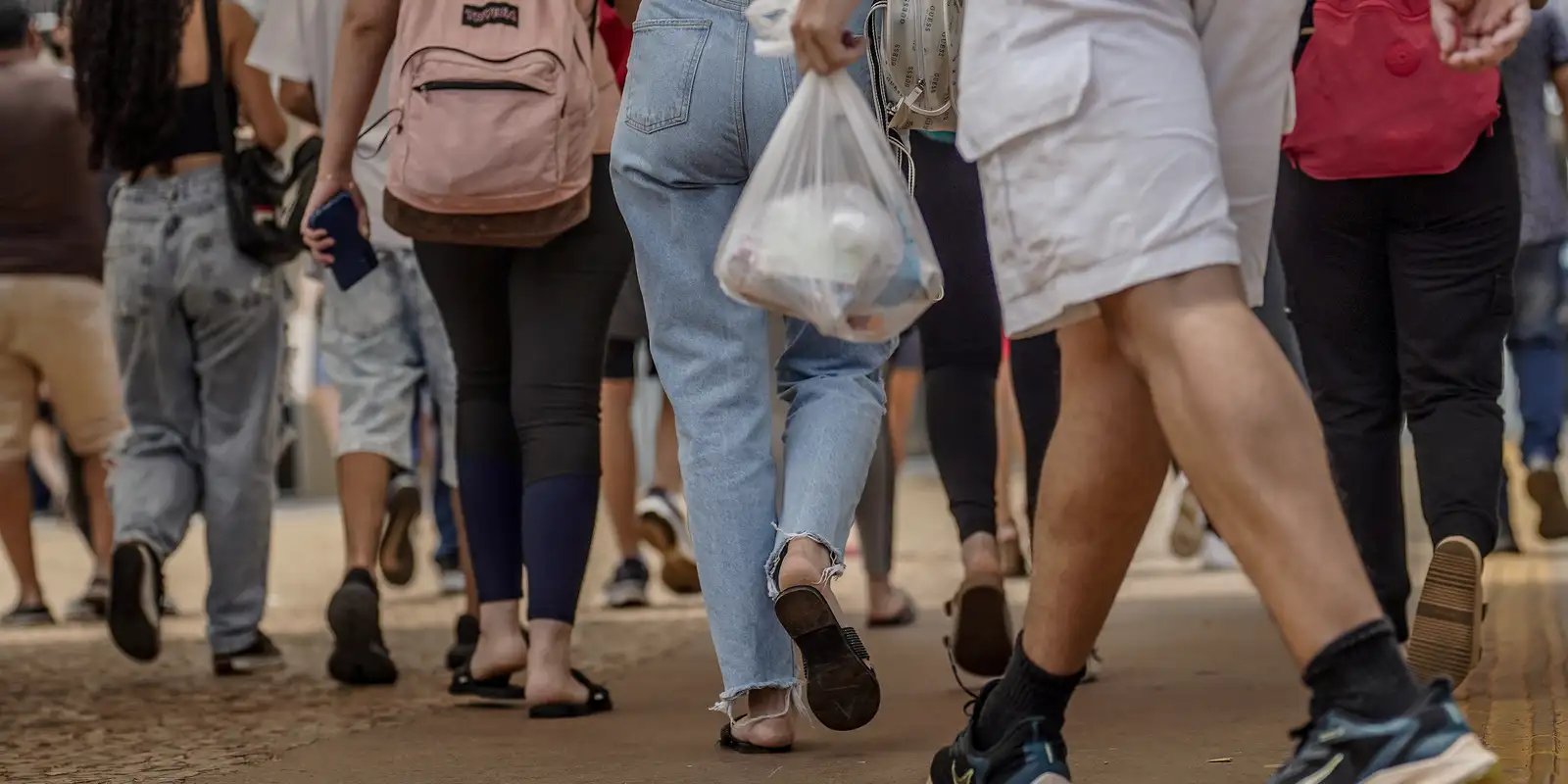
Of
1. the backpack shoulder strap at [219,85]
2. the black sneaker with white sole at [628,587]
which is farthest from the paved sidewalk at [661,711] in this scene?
the backpack shoulder strap at [219,85]

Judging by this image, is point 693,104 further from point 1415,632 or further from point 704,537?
point 1415,632

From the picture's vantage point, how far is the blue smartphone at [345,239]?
4.83 meters

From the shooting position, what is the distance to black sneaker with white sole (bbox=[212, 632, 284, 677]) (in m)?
5.65

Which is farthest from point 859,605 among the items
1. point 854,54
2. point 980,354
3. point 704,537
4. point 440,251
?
point 854,54

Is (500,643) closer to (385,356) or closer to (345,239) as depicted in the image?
(345,239)

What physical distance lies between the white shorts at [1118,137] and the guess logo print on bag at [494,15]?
157 centimetres

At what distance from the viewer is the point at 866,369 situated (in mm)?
3920

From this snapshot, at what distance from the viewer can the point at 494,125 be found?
4137mm

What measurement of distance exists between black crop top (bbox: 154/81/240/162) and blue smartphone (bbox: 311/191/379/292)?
0.86 m

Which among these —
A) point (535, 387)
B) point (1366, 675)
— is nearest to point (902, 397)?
point (535, 387)

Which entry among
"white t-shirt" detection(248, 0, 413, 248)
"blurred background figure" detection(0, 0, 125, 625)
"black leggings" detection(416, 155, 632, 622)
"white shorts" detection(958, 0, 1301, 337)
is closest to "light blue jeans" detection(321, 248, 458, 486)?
"white t-shirt" detection(248, 0, 413, 248)

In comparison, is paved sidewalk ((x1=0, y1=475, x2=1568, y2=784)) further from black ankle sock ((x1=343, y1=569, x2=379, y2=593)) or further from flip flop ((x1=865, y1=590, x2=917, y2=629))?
black ankle sock ((x1=343, y1=569, x2=379, y2=593))

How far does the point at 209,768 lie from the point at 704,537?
987 millimetres

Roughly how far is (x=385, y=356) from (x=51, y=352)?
6.13 feet
